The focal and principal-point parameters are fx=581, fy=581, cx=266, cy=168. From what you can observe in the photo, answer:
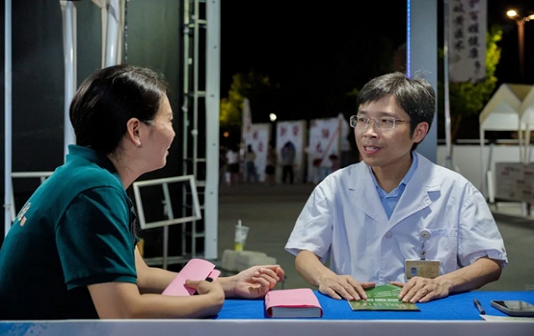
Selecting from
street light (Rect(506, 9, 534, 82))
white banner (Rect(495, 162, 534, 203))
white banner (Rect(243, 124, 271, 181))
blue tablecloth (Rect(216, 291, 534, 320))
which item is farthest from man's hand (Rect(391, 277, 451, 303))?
white banner (Rect(243, 124, 271, 181))

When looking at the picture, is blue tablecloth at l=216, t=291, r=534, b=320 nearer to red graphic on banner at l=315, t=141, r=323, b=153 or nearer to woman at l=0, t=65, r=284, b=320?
woman at l=0, t=65, r=284, b=320

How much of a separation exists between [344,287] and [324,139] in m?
19.2

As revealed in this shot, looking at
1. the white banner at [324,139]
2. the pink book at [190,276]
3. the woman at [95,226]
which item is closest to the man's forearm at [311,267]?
the pink book at [190,276]

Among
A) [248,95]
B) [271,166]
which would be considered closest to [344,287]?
[271,166]

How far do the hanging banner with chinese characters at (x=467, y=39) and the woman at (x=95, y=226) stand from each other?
5.26 metres

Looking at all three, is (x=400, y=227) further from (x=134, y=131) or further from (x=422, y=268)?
(x=134, y=131)

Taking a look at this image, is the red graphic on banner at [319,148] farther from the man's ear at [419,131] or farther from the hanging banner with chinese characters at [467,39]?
the man's ear at [419,131]

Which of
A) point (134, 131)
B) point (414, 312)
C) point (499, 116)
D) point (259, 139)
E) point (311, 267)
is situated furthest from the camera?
point (259, 139)

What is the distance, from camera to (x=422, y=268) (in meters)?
2.09

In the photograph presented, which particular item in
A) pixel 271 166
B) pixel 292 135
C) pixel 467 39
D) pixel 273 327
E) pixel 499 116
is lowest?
pixel 273 327

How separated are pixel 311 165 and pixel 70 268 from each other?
2168 centimetres

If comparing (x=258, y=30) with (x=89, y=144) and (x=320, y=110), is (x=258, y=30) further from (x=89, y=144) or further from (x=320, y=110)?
(x=320, y=110)

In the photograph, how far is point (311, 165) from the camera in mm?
22734

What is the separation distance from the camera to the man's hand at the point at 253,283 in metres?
1.78
